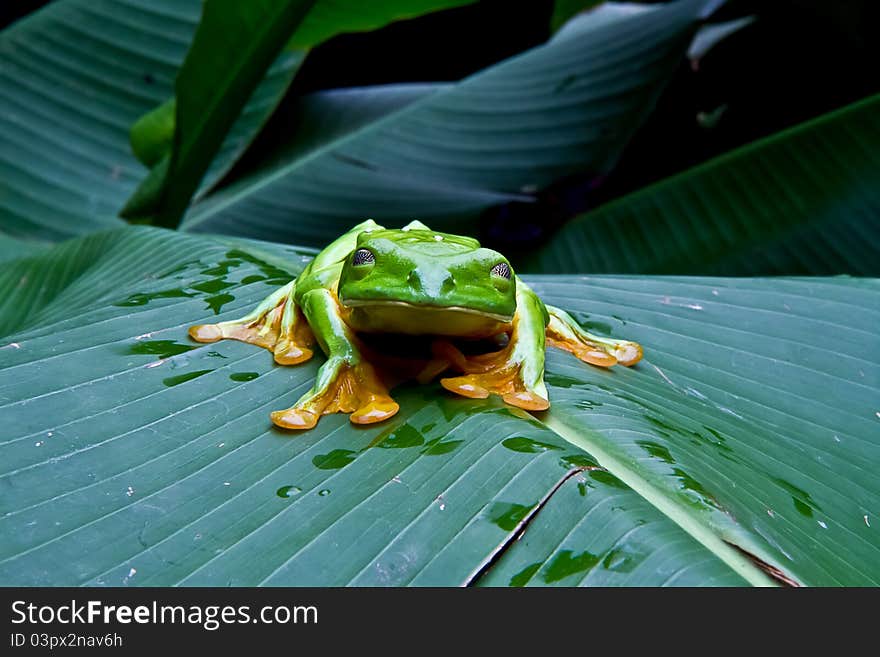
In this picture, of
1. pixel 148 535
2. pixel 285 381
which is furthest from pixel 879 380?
pixel 148 535

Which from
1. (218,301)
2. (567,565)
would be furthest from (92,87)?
(567,565)

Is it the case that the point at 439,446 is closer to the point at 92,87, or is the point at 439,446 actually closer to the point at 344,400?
the point at 344,400

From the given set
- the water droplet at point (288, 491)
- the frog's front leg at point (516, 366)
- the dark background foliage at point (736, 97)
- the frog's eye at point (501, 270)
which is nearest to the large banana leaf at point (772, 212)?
the dark background foliage at point (736, 97)

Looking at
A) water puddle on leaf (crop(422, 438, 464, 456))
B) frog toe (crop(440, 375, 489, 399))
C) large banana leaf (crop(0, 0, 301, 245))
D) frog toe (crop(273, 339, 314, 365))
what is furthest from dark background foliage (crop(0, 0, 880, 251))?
water puddle on leaf (crop(422, 438, 464, 456))

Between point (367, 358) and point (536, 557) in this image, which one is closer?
point (536, 557)
